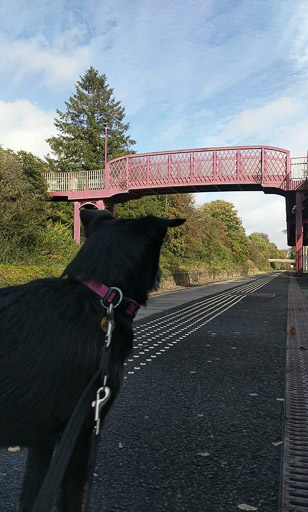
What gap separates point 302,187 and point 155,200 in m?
11.9

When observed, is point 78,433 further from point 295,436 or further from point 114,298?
point 295,436

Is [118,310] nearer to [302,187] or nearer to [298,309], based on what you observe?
[298,309]

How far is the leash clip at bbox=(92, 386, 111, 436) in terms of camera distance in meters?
1.45

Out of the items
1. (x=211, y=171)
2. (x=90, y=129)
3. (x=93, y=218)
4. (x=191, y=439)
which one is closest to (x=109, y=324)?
(x=93, y=218)

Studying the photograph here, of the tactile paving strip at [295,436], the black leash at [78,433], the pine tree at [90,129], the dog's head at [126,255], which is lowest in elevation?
the tactile paving strip at [295,436]

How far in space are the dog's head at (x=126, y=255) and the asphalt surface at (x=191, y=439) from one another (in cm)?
124

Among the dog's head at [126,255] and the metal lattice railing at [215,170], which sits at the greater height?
the metal lattice railing at [215,170]

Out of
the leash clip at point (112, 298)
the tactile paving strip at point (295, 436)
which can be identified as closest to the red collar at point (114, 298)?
the leash clip at point (112, 298)

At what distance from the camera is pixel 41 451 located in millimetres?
1601

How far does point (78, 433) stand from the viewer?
138 centimetres

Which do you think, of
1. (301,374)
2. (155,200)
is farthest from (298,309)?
(155,200)

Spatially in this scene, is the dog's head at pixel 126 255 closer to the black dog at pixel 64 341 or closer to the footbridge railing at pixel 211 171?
the black dog at pixel 64 341

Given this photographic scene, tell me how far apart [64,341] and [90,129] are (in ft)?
136

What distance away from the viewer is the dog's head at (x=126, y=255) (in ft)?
5.45
